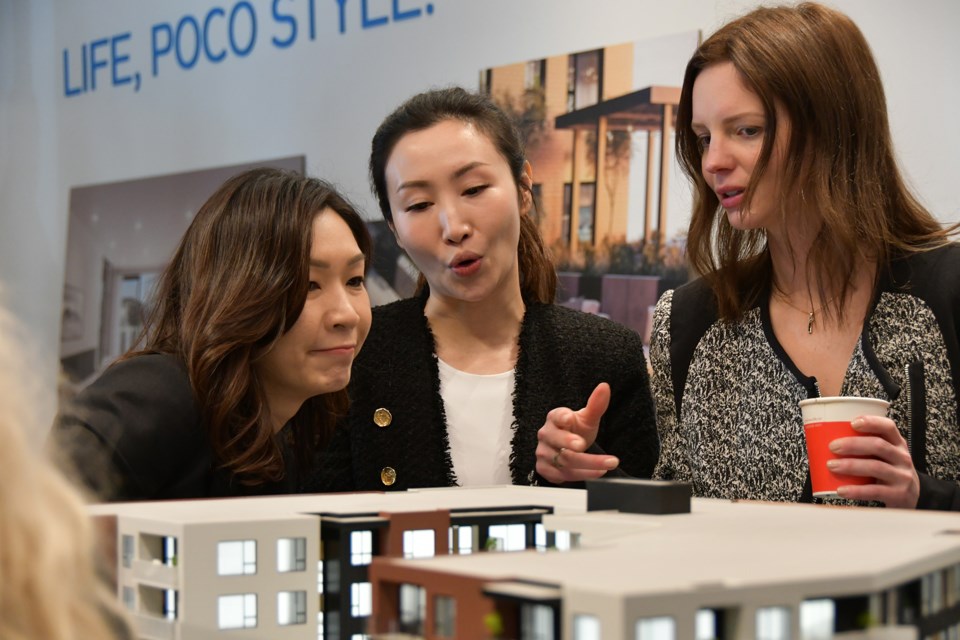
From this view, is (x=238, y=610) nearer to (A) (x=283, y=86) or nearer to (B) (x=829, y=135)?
(B) (x=829, y=135)

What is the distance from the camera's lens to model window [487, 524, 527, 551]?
1542 mm

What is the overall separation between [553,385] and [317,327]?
1.67ft

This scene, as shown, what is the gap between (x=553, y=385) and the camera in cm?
228

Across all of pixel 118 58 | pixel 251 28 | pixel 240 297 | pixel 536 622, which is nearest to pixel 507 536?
pixel 536 622

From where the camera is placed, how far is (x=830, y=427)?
64.0 inches

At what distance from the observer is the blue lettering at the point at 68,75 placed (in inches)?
204

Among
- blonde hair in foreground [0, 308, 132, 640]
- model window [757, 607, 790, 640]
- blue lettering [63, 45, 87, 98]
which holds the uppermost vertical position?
blue lettering [63, 45, 87, 98]

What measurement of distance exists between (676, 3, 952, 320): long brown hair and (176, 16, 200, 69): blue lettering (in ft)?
10.2

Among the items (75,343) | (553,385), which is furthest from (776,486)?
(75,343)

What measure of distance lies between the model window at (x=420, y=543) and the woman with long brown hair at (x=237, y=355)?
475 mm

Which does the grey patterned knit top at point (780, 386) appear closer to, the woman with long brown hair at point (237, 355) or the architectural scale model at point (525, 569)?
the architectural scale model at point (525, 569)

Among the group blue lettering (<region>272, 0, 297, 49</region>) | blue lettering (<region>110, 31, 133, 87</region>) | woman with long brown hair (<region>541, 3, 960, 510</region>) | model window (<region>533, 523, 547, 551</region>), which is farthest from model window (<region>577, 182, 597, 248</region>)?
blue lettering (<region>110, 31, 133, 87</region>)

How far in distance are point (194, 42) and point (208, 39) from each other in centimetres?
9

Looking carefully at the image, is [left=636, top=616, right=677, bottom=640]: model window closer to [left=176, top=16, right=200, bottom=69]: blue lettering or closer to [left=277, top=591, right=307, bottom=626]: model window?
[left=277, top=591, right=307, bottom=626]: model window
